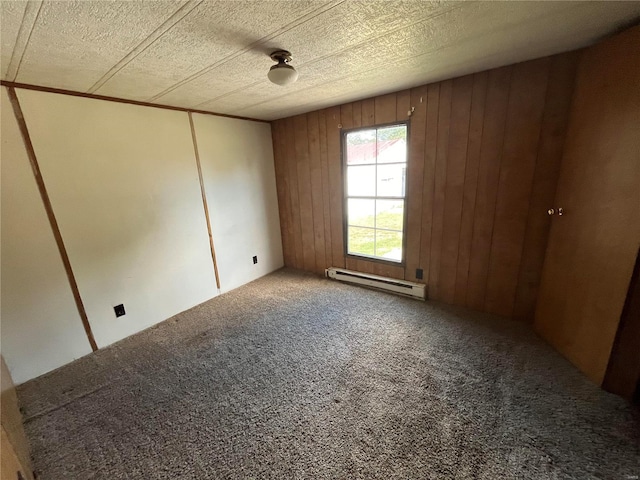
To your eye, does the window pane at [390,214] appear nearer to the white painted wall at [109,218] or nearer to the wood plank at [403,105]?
the wood plank at [403,105]

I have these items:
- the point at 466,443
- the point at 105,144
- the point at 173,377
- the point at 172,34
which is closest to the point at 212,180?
the point at 105,144

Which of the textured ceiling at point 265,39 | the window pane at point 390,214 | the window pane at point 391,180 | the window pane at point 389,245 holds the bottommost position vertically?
the window pane at point 389,245

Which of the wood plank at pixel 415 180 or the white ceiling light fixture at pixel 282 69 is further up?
the white ceiling light fixture at pixel 282 69

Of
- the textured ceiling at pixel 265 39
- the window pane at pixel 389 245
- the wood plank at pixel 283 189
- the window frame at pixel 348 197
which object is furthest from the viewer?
the wood plank at pixel 283 189

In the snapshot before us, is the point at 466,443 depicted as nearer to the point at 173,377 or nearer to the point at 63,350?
the point at 173,377

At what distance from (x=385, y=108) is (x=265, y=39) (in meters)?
1.58

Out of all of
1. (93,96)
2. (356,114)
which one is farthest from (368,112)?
(93,96)

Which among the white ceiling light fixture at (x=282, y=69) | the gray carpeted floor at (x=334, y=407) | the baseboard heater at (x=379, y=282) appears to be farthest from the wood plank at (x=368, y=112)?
the gray carpeted floor at (x=334, y=407)

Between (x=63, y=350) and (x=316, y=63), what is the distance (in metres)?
2.96

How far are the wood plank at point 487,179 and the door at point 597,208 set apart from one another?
1.38 feet

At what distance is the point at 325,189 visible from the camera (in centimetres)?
325

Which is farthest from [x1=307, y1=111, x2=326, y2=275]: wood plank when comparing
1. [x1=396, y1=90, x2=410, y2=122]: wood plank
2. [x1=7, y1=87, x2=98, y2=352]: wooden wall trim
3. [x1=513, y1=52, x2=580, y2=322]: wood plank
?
[x1=7, y1=87, x2=98, y2=352]: wooden wall trim

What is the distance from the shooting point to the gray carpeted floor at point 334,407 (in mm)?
1272

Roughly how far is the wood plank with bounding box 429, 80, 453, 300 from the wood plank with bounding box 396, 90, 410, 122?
0.29 m
